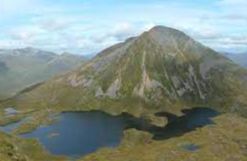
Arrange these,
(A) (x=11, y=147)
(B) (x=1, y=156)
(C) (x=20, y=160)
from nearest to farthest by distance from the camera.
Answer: (B) (x=1, y=156) → (C) (x=20, y=160) → (A) (x=11, y=147)

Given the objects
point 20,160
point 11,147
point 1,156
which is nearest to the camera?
point 1,156

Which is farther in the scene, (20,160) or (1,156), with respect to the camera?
(20,160)

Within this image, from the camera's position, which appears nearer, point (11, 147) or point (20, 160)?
point (20, 160)

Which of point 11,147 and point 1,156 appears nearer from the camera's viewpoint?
point 1,156
